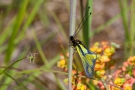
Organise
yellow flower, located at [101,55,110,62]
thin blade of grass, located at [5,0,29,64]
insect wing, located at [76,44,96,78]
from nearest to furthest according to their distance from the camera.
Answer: insect wing, located at [76,44,96,78]
yellow flower, located at [101,55,110,62]
thin blade of grass, located at [5,0,29,64]

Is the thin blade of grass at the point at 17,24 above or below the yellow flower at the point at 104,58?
above

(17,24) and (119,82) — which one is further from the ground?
(17,24)

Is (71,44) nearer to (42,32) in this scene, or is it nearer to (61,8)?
(42,32)

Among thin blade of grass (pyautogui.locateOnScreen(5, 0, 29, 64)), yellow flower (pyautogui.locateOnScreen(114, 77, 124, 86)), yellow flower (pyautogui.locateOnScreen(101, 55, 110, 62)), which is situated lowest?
yellow flower (pyautogui.locateOnScreen(114, 77, 124, 86))

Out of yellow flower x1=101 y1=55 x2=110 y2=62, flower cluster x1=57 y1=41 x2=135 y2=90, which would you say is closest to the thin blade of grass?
flower cluster x1=57 y1=41 x2=135 y2=90

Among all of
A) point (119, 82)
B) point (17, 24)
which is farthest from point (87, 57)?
point (17, 24)

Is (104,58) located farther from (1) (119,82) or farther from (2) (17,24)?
(2) (17,24)

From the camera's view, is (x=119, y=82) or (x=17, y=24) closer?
(x=119, y=82)

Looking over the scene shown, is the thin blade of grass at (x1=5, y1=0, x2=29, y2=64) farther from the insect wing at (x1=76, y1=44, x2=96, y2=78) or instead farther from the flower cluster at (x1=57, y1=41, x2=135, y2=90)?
the insect wing at (x1=76, y1=44, x2=96, y2=78)

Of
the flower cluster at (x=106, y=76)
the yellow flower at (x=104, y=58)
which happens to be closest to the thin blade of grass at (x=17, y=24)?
the flower cluster at (x=106, y=76)

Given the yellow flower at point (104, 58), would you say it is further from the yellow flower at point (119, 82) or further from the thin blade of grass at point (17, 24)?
the thin blade of grass at point (17, 24)

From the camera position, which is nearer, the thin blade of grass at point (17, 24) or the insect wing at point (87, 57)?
the insect wing at point (87, 57)
